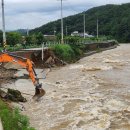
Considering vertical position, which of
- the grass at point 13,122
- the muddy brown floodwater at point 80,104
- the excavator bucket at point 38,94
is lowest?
the muddy brown floodwater at point 80,104

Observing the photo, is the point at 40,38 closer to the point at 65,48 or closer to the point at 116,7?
the point at 65,48

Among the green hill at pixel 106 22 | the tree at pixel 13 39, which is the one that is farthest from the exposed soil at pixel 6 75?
the green hill at pixel 106 22

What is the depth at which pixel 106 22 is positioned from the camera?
→ 597ft

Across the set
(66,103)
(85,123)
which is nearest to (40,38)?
(66,103)

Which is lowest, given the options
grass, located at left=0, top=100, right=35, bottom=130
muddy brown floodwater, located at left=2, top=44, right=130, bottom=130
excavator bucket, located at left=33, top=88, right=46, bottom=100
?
muddy brown floodwater, located at left=2, top=44, right=130, bottom=130

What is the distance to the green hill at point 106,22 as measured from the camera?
544ft

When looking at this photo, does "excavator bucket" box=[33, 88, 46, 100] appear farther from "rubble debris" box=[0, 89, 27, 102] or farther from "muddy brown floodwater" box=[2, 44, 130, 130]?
"rubble debris" box=[0, 89, 27, 102]

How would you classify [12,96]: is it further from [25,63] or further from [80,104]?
[80,104]

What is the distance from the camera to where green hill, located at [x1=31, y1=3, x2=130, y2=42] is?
165750 millimetres

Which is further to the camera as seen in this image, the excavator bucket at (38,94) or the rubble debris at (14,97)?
the excavator bucket at (38,94)

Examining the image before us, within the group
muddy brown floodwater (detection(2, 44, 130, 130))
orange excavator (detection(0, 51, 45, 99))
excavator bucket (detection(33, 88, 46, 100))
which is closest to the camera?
muddy brown floodwater (detection(2, 44, 130, 130))

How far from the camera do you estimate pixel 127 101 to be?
25781 millimetres

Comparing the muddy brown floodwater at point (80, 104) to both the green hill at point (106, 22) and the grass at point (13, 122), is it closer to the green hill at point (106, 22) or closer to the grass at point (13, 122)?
the grass at point (13, 122)

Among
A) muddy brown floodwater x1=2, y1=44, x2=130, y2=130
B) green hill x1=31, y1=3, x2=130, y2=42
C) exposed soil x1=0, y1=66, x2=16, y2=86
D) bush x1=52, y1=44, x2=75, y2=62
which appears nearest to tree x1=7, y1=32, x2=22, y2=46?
bush x1=52, y1=44, x2=75, y2=62
